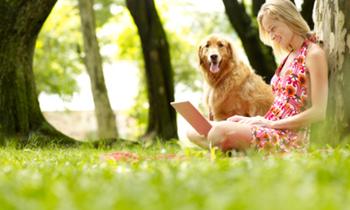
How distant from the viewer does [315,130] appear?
5695 millimetres

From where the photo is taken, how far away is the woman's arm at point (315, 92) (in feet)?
16.9

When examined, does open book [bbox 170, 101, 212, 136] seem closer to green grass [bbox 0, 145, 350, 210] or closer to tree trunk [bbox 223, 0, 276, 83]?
green grass [bbox 0, 145, 350, 210]

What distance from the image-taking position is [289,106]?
217 inches

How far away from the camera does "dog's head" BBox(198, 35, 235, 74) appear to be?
8570mm

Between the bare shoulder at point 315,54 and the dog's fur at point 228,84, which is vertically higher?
the bare shoulder at point 315,54

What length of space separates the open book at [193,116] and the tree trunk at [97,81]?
9928 mm

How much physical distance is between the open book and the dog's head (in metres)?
3.06

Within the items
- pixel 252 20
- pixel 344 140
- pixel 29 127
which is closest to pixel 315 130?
pixel 344 140

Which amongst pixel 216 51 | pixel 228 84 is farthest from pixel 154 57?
pixel 228 84

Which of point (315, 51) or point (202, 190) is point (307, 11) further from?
point (202, 190)

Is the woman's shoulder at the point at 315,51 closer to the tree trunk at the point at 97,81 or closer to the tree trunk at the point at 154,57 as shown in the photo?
the tree trunk at the point at 154,57

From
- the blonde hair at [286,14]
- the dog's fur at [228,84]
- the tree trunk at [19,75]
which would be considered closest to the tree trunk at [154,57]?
the tree trunk at [19,75]

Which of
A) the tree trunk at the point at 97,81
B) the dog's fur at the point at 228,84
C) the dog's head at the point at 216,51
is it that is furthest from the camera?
the tree trunk at the point at 97,81

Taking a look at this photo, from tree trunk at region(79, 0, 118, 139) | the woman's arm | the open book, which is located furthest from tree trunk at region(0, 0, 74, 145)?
tree trunk at region(79, 0, 118, 139)
